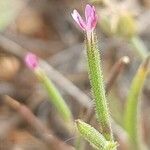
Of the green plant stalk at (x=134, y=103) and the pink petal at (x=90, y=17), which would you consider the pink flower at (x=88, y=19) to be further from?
the green plant stalk at (x=134, y=103)

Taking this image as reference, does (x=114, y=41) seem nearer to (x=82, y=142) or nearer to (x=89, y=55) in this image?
(x=82, y=142)

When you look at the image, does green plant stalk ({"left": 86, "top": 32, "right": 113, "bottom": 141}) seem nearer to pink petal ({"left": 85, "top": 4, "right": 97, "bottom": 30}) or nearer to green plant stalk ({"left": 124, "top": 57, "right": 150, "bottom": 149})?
pink petal ({"left": 85, "top": 4, "right": 97, "bottom": 30})

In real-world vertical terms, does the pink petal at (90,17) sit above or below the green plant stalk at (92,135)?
above

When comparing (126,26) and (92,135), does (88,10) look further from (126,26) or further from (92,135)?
(126,26)

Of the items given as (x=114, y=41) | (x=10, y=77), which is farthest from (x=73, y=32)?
(x=10, y=77)

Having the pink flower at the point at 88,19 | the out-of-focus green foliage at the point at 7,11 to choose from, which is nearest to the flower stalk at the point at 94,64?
the pink flower at the point at 88,19

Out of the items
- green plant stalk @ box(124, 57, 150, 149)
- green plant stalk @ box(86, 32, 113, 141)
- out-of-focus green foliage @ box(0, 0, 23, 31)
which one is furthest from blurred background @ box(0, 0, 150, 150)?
green plant stalk @ box(86, 32, 113, 141)

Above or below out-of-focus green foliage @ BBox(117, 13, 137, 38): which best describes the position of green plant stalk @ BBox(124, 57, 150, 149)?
below
